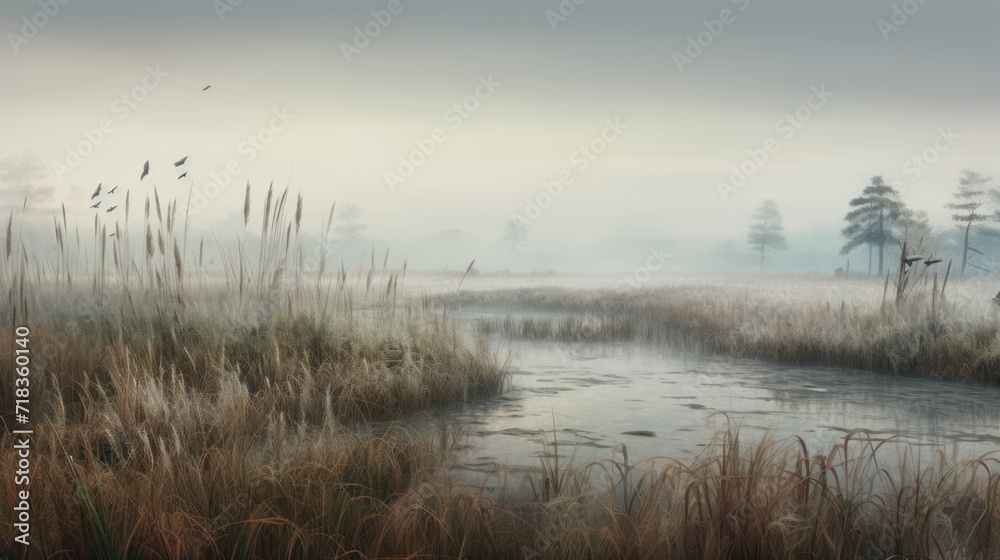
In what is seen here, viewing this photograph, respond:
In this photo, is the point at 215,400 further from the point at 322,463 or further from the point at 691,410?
the point at 691,410

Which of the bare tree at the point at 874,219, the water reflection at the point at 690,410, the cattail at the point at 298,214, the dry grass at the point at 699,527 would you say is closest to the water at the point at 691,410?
the water reflection at the point at 690,410

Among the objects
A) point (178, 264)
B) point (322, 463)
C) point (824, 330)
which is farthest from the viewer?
point (824, 330)

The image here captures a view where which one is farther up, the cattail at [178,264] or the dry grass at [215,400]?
the cattail at [178,264]

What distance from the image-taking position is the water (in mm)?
5281

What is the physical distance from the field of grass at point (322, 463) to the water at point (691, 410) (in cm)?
31

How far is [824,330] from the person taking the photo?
10.6m

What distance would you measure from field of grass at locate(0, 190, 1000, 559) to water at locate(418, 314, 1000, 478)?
31 centimetres

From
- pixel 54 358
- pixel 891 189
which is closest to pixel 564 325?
pixel 54 358

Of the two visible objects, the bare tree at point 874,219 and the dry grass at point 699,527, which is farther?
the bare tree at point 874,219

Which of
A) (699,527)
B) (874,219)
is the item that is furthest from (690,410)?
(874,219)

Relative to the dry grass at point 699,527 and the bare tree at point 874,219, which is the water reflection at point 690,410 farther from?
the bare tree at point 874,219

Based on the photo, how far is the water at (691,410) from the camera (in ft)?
17.3

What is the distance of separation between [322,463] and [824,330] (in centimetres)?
891

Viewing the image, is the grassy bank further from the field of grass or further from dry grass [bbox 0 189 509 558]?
dry grass [bbox 0 189 509 558]
